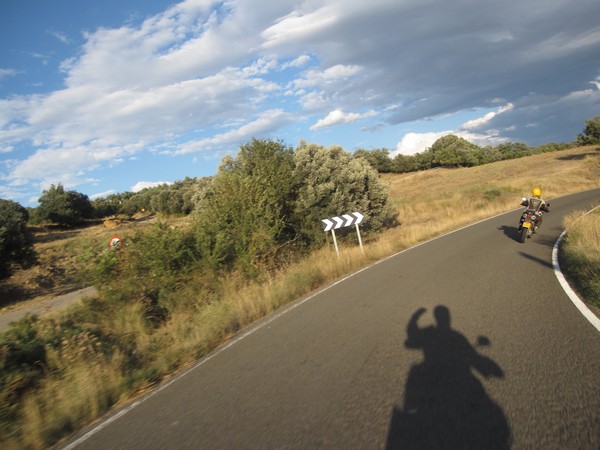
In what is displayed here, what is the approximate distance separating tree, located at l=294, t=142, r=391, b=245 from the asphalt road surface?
30.2ft

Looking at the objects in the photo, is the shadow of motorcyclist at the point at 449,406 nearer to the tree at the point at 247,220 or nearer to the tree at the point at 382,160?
the tree at the point at 247,220

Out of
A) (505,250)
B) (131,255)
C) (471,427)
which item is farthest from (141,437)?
(505,250)

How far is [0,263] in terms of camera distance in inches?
944

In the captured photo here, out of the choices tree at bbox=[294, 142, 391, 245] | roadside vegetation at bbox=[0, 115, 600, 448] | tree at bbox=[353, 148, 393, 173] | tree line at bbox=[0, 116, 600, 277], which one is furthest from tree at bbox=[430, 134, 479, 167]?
tree at bbox=[294, 142, 391, 245]

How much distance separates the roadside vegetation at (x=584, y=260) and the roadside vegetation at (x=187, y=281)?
5714 millimetres

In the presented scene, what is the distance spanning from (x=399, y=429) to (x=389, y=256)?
11824mm

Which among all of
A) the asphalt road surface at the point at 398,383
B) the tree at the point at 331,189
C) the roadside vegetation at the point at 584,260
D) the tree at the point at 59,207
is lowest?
the roadside vegetation at the point at 584,260

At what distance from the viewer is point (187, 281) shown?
10672 mm

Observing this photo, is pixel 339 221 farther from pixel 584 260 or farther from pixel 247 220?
pixel 584 260

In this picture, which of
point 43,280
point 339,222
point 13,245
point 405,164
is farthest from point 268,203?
point 405,164

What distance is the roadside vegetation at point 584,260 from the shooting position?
6.99 metres

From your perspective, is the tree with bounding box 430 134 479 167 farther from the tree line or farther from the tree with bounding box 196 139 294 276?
Result: the tree with bounding box 196 139 294 276

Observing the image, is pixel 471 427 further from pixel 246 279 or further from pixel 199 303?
pixel 246 279

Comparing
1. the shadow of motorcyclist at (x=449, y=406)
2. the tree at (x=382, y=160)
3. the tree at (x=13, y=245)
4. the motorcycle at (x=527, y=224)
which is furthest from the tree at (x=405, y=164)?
the shadow of motorcyclist at (x=449, y=406)
